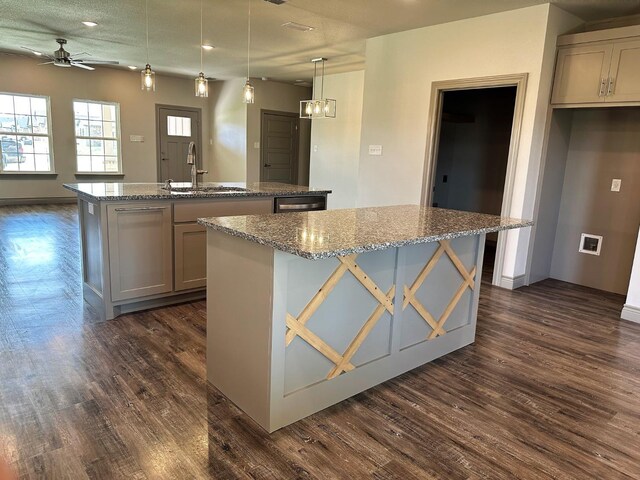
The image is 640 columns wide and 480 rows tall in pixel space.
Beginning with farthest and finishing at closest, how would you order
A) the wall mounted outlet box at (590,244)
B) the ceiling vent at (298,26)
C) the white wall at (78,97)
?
the white wall at (78,97) → the ceiling vent at (298,26) → the wall mounted outlet box at (590,244)

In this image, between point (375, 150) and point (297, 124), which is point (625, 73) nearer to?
point (375, 150)

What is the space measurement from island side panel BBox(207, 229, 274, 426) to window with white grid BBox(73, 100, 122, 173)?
26.0 ft

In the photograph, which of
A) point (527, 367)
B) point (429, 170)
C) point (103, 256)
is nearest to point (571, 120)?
point (429, 170)

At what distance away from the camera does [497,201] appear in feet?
20.1

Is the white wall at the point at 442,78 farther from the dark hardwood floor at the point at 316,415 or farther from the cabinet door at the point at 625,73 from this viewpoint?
the dark hardwood floor at the point at 316,415

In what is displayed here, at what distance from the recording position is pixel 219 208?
11.8 ft

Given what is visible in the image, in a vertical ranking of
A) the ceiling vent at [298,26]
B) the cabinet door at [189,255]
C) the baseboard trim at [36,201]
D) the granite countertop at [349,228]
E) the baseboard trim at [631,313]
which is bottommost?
the baseboard trim at [631,313]

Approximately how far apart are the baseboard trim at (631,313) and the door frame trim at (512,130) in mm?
1090

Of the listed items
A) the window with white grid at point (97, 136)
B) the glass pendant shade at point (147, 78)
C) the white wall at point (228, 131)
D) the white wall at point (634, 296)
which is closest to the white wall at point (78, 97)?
the window with white grid at point (97, 136)

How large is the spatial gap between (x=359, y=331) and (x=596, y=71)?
3.40m

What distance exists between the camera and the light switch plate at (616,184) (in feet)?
14.3

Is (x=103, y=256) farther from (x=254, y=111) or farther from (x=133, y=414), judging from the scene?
(x=254, y=111)

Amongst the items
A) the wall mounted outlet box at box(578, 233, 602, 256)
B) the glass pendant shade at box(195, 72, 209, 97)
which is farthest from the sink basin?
the wall mounted outlet box at box(578, 233, 602, 256)

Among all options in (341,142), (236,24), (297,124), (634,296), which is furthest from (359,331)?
(297,124)
